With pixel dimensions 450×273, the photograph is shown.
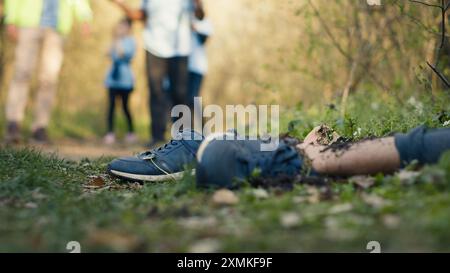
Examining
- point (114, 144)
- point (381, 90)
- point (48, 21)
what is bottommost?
point (114, 144)

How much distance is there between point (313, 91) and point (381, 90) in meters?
1.57

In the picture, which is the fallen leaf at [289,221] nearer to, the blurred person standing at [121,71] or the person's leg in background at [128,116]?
the person's leg in background at [128,116]

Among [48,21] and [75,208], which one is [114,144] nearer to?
[48,21]

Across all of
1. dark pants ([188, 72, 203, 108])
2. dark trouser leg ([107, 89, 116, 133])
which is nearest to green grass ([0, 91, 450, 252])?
dark pants ([188, 72, 203, 108])

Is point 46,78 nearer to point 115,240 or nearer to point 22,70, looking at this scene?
point 22,70

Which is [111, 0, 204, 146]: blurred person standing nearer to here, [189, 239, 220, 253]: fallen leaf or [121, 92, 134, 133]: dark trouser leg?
[121, 92, 134, 133]: dark trouser leg

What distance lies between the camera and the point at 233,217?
2.45 meters

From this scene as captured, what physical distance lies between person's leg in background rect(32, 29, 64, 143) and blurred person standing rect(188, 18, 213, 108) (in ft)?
4.66

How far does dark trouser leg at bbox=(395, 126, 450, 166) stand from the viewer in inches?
108

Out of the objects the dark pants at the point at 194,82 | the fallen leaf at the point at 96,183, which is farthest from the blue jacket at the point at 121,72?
the fallen leaf at the point at 96,183

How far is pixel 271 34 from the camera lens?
8789mm

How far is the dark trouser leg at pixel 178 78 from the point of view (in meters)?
6.88

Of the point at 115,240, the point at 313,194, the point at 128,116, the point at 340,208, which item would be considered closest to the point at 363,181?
the point at 313,194
